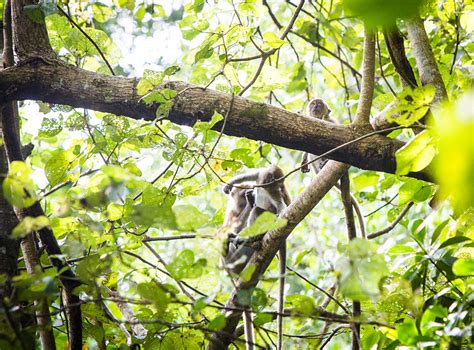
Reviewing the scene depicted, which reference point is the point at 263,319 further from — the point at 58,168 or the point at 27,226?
the point at 58,168

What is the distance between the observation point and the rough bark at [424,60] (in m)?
2.86

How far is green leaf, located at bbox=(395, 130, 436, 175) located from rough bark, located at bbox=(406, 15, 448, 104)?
111 cm

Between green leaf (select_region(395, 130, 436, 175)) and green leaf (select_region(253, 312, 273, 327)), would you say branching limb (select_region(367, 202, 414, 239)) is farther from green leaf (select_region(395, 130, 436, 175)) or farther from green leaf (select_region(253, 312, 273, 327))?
green leaf (select_region(395, 130, 436, 175))

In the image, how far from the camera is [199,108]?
9.45ft

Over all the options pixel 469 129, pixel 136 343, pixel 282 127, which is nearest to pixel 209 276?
pixel 136 343

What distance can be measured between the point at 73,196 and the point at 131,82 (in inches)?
43.9

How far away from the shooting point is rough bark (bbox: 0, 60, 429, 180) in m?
2.76

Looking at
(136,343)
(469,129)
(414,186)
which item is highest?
(414,186)

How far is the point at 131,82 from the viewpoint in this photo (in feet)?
9.41

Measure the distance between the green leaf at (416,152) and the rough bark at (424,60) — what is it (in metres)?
1.11

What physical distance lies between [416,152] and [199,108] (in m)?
1.39

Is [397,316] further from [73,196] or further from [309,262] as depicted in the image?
[309,262]

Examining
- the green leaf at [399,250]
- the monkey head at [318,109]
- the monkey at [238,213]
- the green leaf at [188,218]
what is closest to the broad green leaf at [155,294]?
the green leaf at [188,218]

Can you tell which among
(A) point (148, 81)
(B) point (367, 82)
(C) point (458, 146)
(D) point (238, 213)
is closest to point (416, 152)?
(C) point (458, 146)
